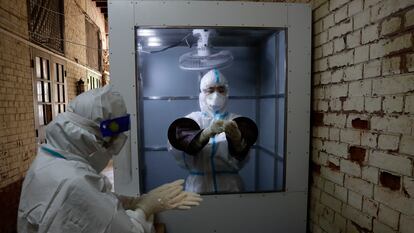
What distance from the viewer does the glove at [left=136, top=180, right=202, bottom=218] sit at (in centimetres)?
129

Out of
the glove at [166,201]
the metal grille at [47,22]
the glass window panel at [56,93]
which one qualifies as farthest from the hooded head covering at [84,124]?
the glass window panel at [56,93]

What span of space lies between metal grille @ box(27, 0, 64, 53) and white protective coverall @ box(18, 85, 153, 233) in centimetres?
305

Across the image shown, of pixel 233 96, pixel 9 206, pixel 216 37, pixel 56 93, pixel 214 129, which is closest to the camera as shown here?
pixel 214 129

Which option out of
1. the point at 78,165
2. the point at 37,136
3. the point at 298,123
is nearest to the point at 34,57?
the point at 37,136

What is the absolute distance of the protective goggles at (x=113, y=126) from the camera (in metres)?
1.06

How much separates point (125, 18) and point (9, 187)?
97.9 inches

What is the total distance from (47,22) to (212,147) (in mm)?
3602

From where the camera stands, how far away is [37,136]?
3.48 metres

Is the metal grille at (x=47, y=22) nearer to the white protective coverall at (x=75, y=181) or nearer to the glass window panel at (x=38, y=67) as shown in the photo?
the glass window panel at (x=38, y=67)

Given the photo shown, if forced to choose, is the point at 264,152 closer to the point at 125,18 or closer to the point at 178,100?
the point at 178,100

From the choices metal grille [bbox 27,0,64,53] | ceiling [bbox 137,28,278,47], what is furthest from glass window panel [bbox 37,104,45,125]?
ceiling [bbox 137,28,278,47]

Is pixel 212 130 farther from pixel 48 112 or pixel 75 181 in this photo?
pixel 48 112

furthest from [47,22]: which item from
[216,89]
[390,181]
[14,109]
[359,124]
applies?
[390,181]

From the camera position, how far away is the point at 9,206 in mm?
2754
